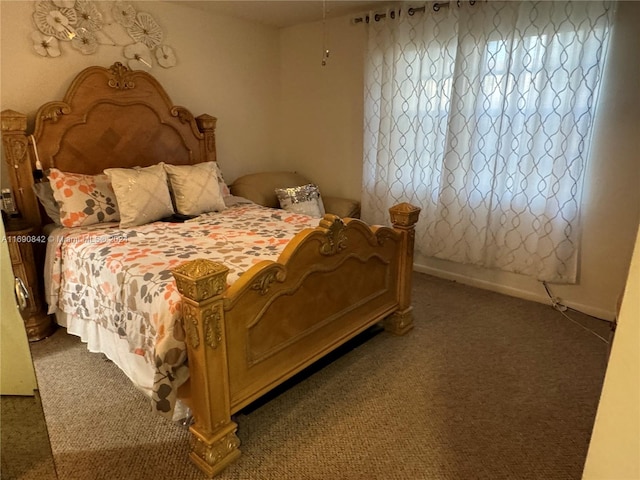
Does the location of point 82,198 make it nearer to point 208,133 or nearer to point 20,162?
point 20,162

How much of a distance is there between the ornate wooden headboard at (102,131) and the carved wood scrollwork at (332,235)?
1870 mm

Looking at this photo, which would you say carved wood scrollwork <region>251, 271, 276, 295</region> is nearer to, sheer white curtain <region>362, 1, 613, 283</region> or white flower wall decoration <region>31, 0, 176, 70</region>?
sheer white curtain <region>362, 1, 613, 283</region>

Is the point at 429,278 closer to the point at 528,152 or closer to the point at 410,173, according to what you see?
the point at 410,173

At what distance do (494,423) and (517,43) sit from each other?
2358 mm

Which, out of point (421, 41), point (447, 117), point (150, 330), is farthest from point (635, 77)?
point (150, 330)

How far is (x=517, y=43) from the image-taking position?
2.75m

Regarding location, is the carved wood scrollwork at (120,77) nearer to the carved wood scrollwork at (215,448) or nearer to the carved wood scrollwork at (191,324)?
the carved wood scrollwork at (191,324)

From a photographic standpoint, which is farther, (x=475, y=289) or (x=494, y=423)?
→ (x=475, y=289)

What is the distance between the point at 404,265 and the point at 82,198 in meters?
2.03

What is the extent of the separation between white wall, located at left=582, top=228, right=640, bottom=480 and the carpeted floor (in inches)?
44.9

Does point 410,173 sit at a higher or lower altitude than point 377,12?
lower

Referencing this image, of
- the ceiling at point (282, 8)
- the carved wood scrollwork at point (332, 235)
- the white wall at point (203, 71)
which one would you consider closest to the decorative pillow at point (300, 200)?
the white wall at point (203, 71)

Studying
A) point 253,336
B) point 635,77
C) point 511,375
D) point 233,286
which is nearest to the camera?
point 233,286

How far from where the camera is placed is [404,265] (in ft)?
8.40
